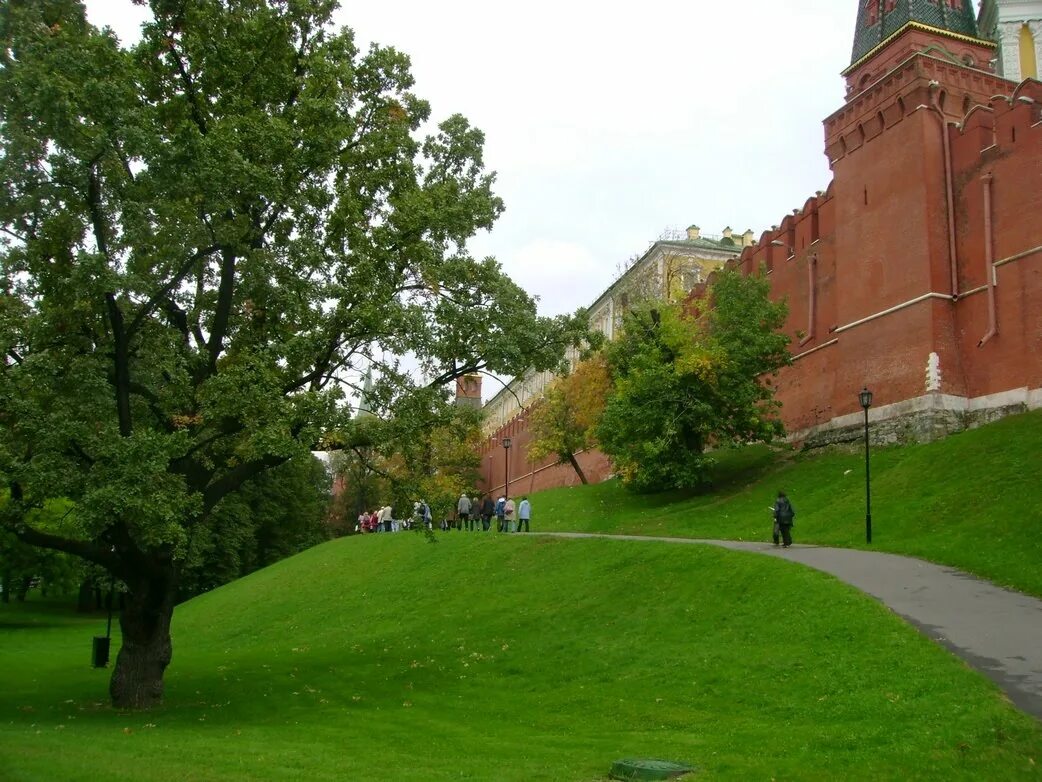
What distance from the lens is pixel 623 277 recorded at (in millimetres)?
62969

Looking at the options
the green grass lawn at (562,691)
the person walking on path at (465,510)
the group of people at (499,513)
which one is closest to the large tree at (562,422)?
the group of people at (499,513)

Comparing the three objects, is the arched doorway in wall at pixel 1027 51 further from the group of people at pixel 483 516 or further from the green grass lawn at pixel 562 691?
the green grass lawn at pixel 562 691

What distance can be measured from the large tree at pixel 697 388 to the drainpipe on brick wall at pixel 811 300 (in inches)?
72.3

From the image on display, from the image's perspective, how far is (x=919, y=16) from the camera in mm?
36062

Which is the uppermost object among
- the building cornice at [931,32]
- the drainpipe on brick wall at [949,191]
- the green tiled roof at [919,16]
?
the green tiled roof at [919,16]

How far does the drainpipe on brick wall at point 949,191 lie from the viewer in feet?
96.2

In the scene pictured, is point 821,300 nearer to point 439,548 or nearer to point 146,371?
point 439,548

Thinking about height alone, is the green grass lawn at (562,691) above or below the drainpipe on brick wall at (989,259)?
below

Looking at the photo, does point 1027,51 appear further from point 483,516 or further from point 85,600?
point 85,600

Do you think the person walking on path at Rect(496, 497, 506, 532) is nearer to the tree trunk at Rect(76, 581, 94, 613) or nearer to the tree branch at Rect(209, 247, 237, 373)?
the tree branch at Rect(209, 247, 237, 373)

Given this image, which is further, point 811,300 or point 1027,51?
point 1027,51

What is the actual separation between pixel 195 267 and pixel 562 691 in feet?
30.0

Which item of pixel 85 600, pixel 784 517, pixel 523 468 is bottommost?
pixel 85 600

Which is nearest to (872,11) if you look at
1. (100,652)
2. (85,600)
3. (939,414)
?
(939,414)
